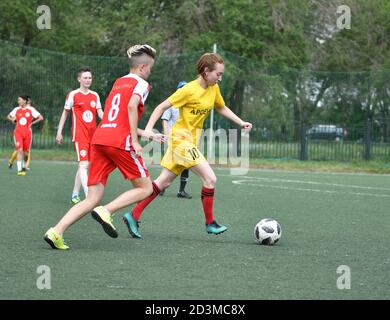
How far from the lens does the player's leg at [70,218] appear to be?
8.27 metres

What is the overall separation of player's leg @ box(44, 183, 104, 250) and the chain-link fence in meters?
19.6

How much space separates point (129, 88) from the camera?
8.55 m

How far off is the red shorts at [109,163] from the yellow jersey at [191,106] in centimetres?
130

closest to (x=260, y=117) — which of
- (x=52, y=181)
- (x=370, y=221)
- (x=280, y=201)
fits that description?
(x=52, y=181)

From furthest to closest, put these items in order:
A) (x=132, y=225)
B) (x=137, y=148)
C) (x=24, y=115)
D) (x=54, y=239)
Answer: (x=24, y=115), (x=132, y=225), (x=137, y=148), (x=54, y=239)

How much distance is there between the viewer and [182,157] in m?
9.84

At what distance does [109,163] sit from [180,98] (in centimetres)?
145

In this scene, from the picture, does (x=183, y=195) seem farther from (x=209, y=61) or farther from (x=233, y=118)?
(x=209, y=61)

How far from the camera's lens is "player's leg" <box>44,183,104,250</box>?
8.27 meters

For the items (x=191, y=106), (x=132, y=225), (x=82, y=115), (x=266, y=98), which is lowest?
(x=132, y=225)

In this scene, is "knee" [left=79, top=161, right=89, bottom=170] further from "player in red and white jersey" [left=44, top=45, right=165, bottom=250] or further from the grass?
the grass

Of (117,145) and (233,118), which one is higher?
(233,118)

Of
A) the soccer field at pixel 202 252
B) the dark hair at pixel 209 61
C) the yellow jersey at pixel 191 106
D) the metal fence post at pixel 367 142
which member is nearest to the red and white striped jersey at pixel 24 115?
the soccer field at pixel 202 252

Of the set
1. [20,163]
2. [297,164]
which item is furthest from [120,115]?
[297,164]
